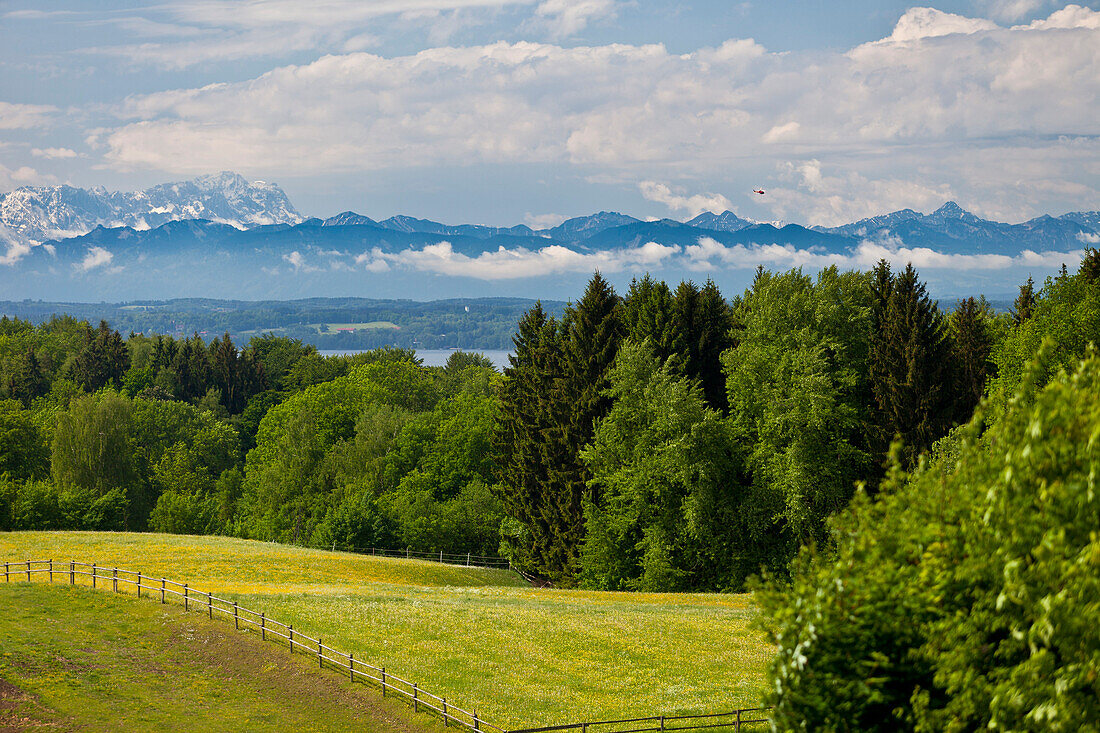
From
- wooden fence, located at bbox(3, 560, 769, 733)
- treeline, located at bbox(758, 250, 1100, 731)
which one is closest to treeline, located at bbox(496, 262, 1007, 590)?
wooden fence, located at bbox(3, 560, 769, 733)

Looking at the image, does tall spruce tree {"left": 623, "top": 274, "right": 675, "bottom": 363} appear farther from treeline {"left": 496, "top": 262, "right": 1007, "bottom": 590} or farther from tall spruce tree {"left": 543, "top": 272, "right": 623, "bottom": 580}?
tall spruce tree {"left": 543, "top": 272, "right": 623, "bottom": 580}

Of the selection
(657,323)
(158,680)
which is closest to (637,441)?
(657,323)

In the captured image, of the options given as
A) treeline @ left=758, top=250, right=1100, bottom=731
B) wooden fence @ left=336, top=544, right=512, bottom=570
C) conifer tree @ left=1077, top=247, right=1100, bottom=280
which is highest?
conifer tree @ left=1077, top=247, right=1100, bottom=280

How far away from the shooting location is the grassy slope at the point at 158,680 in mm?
25359

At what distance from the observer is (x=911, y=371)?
4700 centimetres

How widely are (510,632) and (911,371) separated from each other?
2585 centimetres

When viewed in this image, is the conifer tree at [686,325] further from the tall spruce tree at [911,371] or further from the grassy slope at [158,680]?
the grassy slope at [158,680]

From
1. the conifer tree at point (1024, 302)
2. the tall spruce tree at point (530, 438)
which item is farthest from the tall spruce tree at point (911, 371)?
the tall spruce tree at point (530, 438)

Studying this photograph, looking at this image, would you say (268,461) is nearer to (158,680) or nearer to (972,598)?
(158,680)

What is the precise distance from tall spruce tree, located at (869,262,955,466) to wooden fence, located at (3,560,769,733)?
25662 mm

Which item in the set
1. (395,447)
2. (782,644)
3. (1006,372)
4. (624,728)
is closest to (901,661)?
(782,644)

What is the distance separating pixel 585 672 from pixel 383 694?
23.9ft

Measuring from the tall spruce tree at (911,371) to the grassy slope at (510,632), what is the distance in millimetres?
12787

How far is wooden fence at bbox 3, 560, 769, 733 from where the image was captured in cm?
2531
